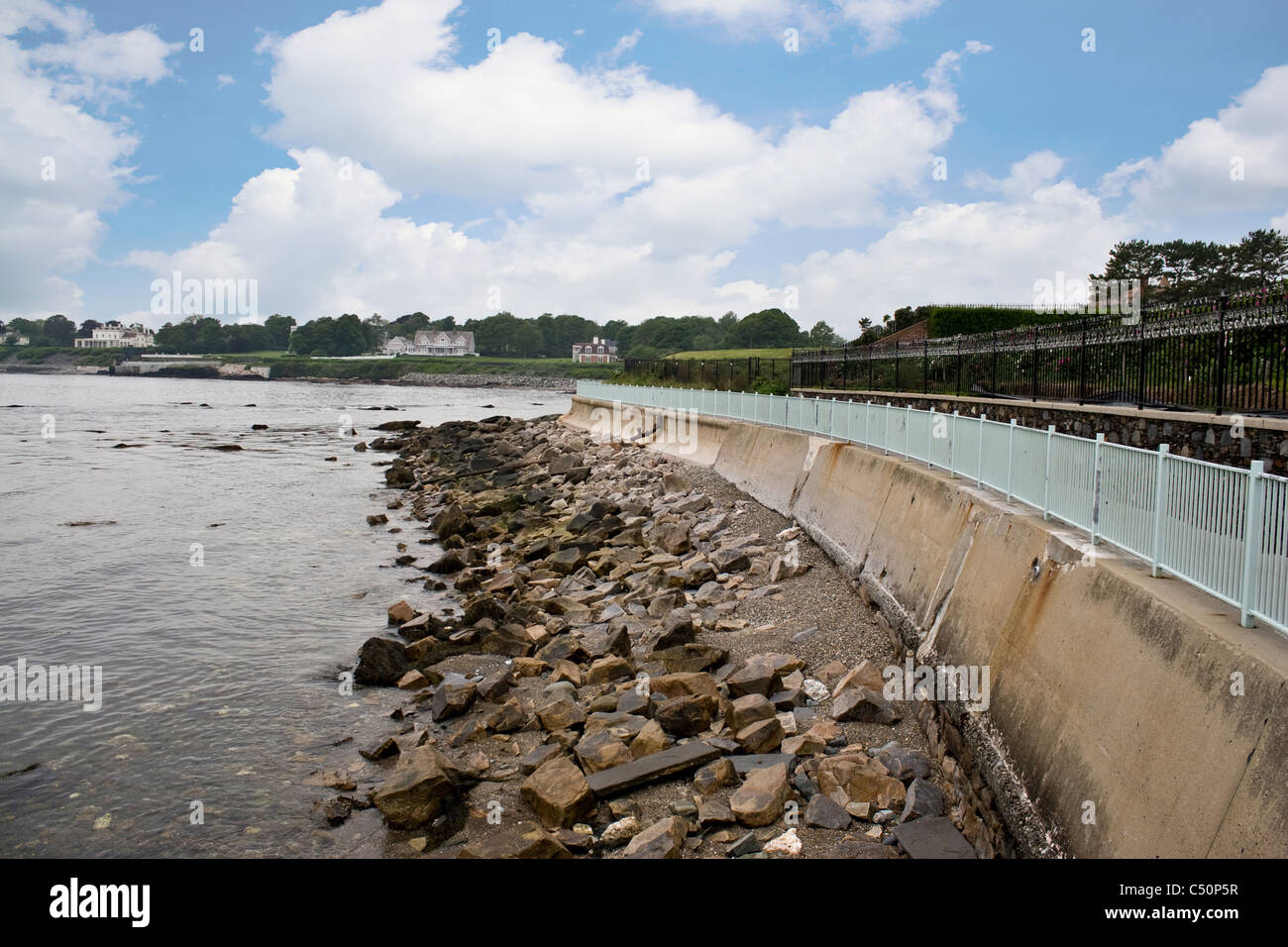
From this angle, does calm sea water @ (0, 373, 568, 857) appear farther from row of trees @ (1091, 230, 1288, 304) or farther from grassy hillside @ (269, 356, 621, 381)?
grassy hillside @ (269, 356, 621, 381)

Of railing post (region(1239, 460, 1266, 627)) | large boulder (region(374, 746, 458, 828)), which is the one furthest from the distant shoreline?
railing post (region(1239, 460, 1266, 627))

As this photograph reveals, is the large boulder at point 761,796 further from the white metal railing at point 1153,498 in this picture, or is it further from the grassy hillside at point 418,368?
the grassy hillside at point 418,368

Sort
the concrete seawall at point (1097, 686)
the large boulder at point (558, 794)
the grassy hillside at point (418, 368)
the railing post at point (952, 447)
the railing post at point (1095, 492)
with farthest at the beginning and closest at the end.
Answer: the grassy hillside at point (418, 368)
the railing post at point (952, 447)
the large boulder at point (558, 794)
the railing post at point (1095, 492)
the concrete seawall at point (1097, 686)

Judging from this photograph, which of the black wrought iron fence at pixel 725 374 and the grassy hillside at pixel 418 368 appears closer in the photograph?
the black wrought iron fence at pixel 725 374

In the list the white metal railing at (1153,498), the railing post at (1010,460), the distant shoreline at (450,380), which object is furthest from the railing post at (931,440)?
the distant shoreline at (450,380)

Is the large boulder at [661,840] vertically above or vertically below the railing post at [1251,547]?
below

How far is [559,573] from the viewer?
1722 cm

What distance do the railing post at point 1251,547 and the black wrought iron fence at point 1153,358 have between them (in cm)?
690

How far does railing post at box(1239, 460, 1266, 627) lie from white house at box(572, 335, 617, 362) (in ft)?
576

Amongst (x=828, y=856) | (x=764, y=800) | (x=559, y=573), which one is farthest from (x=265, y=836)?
(x=559, y=573)

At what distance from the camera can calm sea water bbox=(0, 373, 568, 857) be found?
26.6 feet

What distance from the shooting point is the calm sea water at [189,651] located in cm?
809
